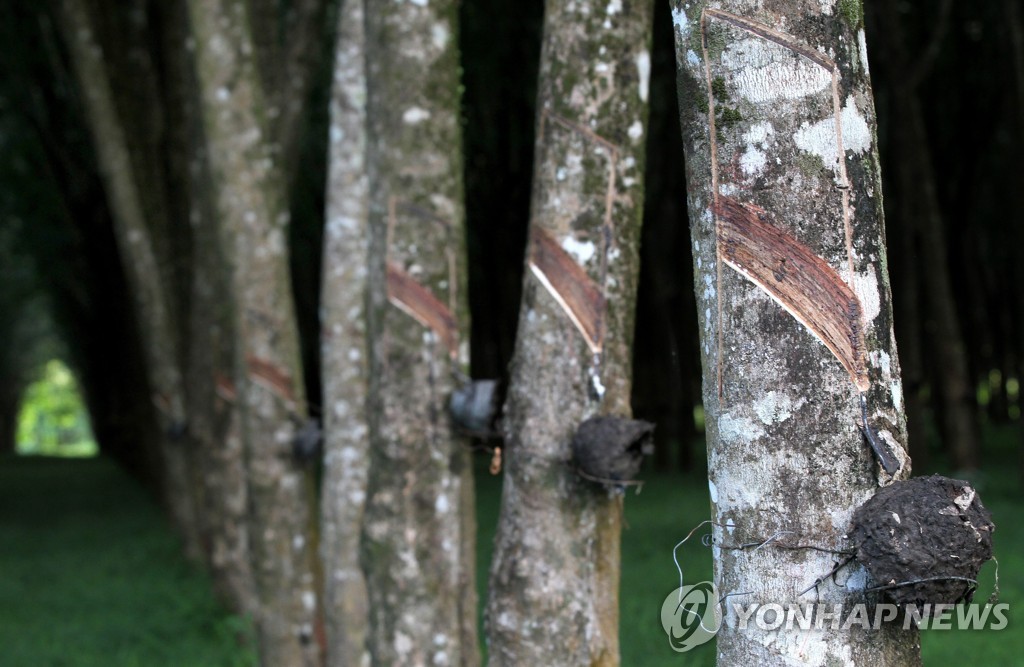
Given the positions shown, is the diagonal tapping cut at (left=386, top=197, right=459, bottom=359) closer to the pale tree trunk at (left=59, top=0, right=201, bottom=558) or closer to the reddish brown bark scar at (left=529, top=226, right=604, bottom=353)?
the reddish brown bark scar at (left=529, top=226, right=604, bottom=353)

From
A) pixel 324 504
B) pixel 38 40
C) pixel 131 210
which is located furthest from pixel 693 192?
pixel 38 40

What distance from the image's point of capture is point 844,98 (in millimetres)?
2264

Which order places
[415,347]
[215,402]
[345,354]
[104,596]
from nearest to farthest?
[415,347]
[345,354]
[215,402]
[104,596]

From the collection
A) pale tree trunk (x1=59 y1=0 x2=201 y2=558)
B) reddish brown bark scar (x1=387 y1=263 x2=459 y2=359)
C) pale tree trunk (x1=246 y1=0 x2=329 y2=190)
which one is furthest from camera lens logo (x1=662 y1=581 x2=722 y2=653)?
pale tree trunk (x1=59 y1=0 x2=201 y2=558)

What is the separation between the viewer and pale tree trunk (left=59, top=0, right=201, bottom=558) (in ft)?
32.7

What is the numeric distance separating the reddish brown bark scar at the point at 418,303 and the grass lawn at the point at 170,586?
90.1 inches

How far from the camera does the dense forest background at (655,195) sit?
13062mm

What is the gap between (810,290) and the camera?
2.24 metres

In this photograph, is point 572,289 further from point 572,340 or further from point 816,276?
point 816,276

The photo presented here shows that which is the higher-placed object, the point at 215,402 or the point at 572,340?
the point at 572,340

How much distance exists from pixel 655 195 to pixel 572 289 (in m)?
12.9

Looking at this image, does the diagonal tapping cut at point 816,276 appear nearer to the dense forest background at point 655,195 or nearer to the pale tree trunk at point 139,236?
the pale tree trunk at point 139,236

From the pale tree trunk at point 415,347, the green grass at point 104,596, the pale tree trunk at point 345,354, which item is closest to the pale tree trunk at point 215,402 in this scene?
the green grass at point 104,596

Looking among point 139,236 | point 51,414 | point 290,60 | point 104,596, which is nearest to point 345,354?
point 290,60
